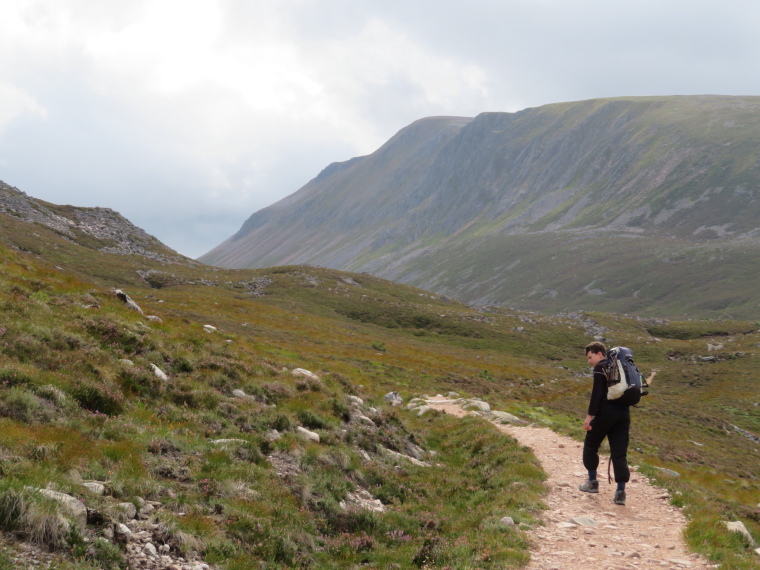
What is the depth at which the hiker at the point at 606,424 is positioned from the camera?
42.0 ft

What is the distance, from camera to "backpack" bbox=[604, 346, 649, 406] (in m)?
12.5

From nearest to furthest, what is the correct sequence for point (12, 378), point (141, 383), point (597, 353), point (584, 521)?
1. point (12, 378)
2. point (584, 521)
3. point (597, 353)
4. point (141, 383)

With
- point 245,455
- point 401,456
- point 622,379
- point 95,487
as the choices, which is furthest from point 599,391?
point 95,487

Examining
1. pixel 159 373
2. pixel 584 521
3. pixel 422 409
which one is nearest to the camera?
pixel 584 521

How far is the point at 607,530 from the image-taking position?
1093 centimetres

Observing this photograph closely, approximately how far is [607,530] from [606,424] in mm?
3077

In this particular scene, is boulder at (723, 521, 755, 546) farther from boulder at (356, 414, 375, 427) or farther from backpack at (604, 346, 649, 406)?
boulder at (356, 414, 375, 427)

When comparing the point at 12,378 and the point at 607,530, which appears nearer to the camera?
the point at 12,378

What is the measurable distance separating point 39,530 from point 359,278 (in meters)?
135

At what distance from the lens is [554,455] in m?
18.6

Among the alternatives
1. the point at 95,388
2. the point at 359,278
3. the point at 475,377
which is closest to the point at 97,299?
the point at 95,388

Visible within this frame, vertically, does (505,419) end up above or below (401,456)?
below

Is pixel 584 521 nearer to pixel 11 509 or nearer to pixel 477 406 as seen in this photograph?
pixel 11 509

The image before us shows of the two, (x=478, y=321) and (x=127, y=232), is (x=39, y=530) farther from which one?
(x=127, y=232)
